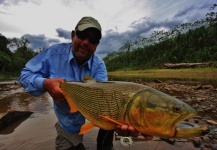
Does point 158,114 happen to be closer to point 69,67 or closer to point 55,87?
point 55,87

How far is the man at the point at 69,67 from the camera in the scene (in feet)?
9.20

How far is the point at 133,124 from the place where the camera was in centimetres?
187

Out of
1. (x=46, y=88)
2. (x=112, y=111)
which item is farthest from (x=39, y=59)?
(x=112, y=111)

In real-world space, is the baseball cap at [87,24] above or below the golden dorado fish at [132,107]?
above

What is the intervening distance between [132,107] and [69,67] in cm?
150

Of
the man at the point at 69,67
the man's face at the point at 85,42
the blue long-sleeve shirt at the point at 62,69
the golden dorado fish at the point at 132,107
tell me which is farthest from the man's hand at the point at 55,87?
the man's face at the point at 85,42

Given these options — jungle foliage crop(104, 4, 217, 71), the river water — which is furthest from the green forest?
the river water

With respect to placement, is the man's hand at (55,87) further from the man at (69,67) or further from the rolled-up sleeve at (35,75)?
the man at (69,67)

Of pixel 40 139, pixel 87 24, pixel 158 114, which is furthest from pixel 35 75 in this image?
pixel 40 139

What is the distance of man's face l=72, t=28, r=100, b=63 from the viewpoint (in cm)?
280

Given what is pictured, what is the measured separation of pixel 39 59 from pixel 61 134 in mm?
1098

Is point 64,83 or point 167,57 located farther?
point 167,57

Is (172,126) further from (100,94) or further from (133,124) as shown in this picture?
(100,94)

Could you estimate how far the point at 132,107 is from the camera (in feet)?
6.09
